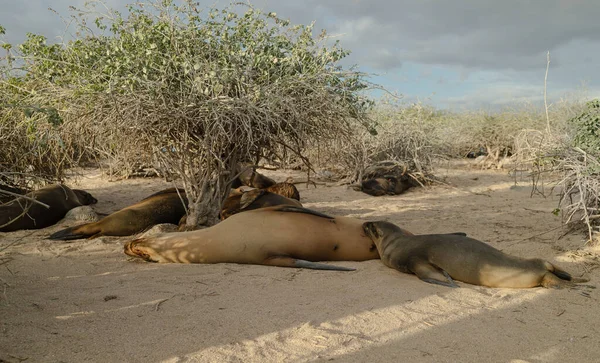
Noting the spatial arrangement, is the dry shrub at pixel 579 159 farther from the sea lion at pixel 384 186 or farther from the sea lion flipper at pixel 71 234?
the sea lion flipper at pixel 71 234

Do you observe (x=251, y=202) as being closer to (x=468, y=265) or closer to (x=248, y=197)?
(x=248, y=197)

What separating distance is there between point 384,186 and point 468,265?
633 centimetres

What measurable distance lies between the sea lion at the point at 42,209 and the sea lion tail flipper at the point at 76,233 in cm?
35

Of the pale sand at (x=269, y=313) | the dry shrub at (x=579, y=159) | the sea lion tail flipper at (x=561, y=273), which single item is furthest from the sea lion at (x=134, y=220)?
the dry shrub at (x=579, y=159)

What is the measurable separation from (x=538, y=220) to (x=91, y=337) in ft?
20.8

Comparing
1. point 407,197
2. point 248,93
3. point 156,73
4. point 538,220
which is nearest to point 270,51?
point 248,93

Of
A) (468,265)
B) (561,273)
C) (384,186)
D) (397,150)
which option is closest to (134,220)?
(468,265)

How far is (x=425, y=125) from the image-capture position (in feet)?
41.9

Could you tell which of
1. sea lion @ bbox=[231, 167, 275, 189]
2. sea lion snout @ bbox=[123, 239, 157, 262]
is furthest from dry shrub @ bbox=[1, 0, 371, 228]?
sea lion @ bbox=[231, 167, 275, 189]

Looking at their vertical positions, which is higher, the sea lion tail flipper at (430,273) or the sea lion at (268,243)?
the sea lion at (268,243)

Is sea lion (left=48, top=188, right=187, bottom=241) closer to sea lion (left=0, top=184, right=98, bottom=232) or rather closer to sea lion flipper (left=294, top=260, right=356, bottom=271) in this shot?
sea lion (left=0, top=184, right=98, bottom=232)

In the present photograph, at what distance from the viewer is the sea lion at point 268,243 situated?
504 centimetres

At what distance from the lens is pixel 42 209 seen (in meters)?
6.85

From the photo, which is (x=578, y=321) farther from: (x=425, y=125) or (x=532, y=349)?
(x=425, y=125)
